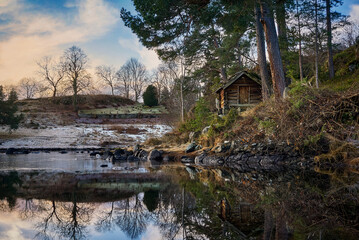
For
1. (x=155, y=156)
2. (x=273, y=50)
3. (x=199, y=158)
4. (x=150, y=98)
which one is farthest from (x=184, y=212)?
(x=150, y=98)

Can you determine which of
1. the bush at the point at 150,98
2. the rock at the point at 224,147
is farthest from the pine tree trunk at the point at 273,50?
the bush at the point at 150,98

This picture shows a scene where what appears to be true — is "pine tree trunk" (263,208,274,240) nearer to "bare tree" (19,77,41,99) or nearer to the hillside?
the hillside

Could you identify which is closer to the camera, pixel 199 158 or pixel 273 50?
pixel 199 158

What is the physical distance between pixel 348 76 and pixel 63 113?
3594 centimetres

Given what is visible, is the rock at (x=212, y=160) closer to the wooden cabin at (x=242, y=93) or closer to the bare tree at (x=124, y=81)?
the wooden cabin at (x=242, y=93)

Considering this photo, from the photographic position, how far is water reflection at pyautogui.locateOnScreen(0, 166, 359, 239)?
270 cm

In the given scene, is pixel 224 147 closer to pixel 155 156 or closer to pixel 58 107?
pixel 155 156

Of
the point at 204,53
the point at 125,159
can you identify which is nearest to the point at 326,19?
the point at 204,53

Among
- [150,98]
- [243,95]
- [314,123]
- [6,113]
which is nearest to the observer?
[314,123]

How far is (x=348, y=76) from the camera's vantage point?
20.3 metres

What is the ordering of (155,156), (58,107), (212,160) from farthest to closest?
(58,107) → (155,156) → (212,160)

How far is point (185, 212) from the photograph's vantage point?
353 cm

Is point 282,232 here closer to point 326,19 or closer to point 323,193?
point 323,193

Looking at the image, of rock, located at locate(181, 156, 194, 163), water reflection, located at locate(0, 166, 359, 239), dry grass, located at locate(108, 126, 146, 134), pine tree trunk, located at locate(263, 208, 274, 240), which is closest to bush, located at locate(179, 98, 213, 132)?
rock, located at locate(181, 156, 194, 163)
